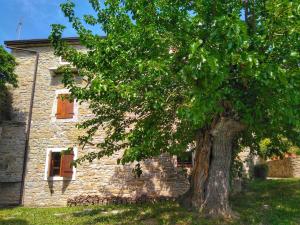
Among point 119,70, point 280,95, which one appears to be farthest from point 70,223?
point 280,95

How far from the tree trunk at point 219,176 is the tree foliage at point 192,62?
0.82 metres

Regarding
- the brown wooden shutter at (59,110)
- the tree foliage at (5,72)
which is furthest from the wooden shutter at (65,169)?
the tree foliage at (5,72)

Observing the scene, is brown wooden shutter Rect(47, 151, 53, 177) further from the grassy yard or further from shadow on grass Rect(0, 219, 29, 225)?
shadow on grass Rect(0, 219, 29, 225)

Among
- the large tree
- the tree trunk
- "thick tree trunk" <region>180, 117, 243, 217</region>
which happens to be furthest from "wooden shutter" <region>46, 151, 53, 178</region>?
the tree trunk

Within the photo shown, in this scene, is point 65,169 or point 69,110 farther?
point 69,110

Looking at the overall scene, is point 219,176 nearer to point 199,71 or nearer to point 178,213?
point 178,213

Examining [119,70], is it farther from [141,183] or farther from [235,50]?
[141,183]

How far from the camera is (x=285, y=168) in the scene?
71.9ft

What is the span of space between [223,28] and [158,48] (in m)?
2.12

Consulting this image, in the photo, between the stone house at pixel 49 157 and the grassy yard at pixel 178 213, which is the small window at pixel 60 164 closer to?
the stone house at pixel 49 157

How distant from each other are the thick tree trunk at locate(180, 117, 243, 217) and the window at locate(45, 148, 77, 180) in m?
8.58

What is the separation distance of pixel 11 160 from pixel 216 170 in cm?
1250

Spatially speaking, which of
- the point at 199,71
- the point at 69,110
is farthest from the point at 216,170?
the point at 69,110

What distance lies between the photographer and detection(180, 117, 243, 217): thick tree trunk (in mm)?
10234
